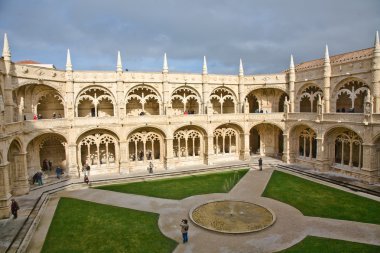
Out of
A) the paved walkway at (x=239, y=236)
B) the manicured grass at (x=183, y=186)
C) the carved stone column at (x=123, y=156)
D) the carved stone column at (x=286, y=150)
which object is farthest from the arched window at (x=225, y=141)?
the paved walkway at (x=239, y=236)

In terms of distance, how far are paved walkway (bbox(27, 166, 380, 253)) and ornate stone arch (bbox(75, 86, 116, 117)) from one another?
11589mm

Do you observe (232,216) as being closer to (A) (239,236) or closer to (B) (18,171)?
(A) (239,236)

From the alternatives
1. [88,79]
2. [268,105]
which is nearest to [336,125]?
[268,105]

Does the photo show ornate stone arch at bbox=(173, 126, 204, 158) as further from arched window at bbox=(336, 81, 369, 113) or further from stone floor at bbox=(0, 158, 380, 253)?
arched window at bbox=(336, 81, 369, 113)

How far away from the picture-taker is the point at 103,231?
1692cm

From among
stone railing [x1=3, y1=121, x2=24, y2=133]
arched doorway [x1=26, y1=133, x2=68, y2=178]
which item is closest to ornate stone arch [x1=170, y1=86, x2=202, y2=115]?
arched doorway [x1=26, y1=133, x2=68, y2=178]

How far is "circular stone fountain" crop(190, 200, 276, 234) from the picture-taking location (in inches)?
653

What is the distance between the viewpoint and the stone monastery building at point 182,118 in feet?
82.3

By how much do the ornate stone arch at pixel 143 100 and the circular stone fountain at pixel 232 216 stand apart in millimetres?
16160

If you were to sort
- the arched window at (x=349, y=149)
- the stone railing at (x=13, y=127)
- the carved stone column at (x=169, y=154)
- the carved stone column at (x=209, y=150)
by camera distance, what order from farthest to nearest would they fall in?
the carved stone column at (x=209, y=150) < the carved stone column at (x=169, y=154) < the arched window at (x=349, y=149) < the stone railing at (x=13, y=127)

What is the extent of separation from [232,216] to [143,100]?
61.2 ft

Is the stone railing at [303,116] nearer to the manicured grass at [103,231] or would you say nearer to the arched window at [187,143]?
the arched window at [187,143]

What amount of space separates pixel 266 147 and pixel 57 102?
88.8 feet

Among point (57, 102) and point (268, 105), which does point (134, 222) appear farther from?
point (268, 105)
